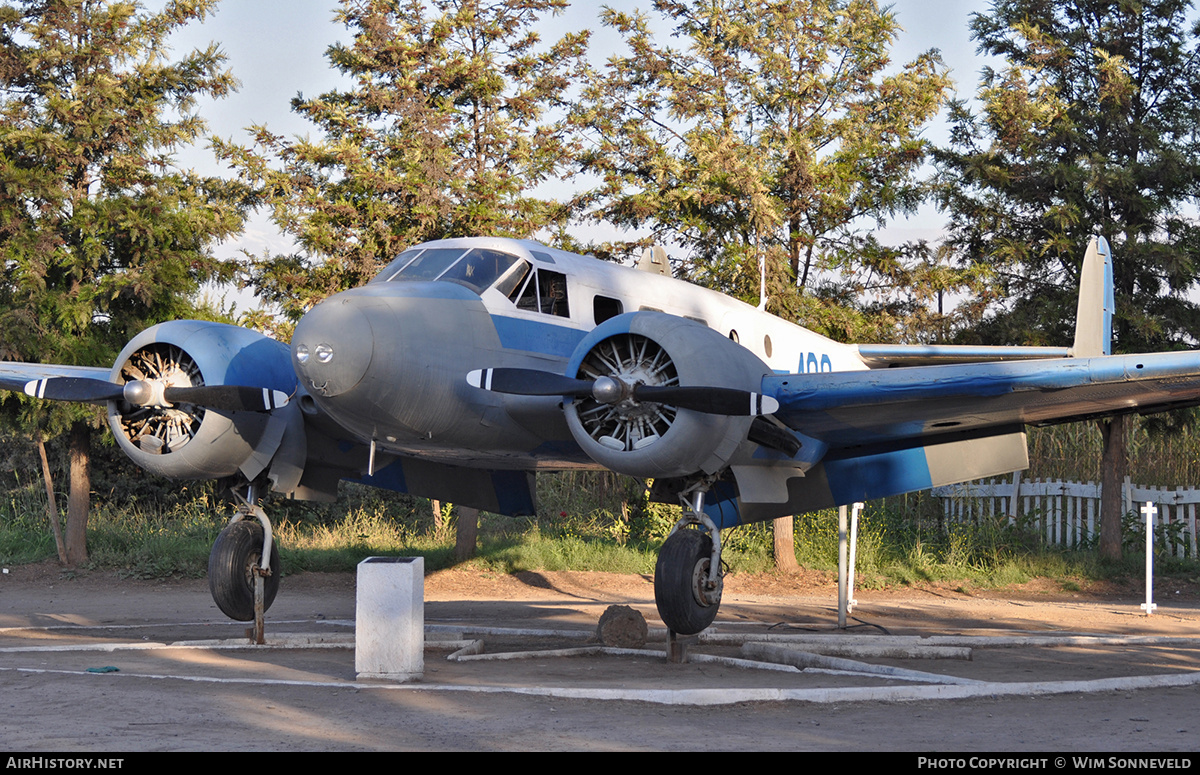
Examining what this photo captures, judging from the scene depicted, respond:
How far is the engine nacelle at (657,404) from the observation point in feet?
31.7

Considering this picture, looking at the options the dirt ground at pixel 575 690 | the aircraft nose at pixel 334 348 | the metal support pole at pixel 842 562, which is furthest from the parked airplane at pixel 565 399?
the dirt ground at pixel 575 690

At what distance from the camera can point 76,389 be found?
1123 cm

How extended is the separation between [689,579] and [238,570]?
4.96 metres

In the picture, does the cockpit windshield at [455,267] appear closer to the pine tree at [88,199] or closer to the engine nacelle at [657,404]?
the engine nacelle at [657,404]

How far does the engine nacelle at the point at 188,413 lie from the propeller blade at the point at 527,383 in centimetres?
316

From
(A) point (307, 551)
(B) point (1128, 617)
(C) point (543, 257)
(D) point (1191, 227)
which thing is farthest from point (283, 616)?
(D) point (1191, 227)

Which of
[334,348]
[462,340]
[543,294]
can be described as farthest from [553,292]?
[334,348]

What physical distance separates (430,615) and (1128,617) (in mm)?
9823

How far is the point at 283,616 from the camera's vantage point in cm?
1501

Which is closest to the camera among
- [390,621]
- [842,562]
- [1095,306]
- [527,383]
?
[390,621]

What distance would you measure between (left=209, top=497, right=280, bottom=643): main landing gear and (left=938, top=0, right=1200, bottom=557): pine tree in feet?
44.2

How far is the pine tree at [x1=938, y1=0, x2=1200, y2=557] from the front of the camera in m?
18.8

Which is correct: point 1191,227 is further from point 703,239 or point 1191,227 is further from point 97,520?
point 97,520

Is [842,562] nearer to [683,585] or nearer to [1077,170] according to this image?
[683,585]
